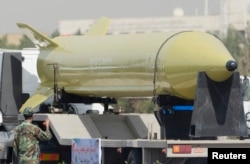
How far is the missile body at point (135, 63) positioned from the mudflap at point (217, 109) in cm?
19

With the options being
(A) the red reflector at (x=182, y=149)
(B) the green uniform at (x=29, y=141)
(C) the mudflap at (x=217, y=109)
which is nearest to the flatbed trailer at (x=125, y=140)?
(A) the red reflector at (x=182, y=149)

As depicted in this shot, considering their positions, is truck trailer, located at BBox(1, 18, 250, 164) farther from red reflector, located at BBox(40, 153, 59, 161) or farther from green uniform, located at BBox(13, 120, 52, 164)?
green uniform, located at BBox(13, 120, 52, 164)

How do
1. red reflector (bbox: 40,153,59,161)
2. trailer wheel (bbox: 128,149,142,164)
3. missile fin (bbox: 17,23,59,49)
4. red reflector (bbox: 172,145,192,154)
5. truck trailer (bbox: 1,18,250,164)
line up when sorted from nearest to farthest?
red reflector (bbox: 172,145,192,154), truck trailer (bbox: 1,18,250,164), trailer wheel (bbox: 128,149,142,164), red reflector (bbox: 40,153,59,161), missile fin (bbox: 17,23,59,49)

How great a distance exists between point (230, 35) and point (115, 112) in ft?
237

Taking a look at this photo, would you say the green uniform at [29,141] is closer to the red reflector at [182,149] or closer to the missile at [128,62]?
the red reflector at [182,149]

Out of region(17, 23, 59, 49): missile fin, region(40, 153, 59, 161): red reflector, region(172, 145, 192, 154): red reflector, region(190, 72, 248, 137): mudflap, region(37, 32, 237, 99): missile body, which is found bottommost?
region(172, 145, 192, 154): red reflector

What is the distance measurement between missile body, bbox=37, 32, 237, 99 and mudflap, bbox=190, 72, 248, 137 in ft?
0.63

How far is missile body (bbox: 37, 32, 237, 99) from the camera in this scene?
2212 centimetres

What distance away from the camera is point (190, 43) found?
2247 cm

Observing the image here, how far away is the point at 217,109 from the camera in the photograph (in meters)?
21.9

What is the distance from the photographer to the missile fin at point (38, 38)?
1044 inches

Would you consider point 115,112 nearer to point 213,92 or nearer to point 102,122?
point 102,122

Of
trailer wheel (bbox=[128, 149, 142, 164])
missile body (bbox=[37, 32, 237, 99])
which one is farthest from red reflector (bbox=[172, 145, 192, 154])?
missile body (bbox=[37, 32, 237, 99])

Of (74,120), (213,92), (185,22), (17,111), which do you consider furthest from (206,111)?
(185,22)
